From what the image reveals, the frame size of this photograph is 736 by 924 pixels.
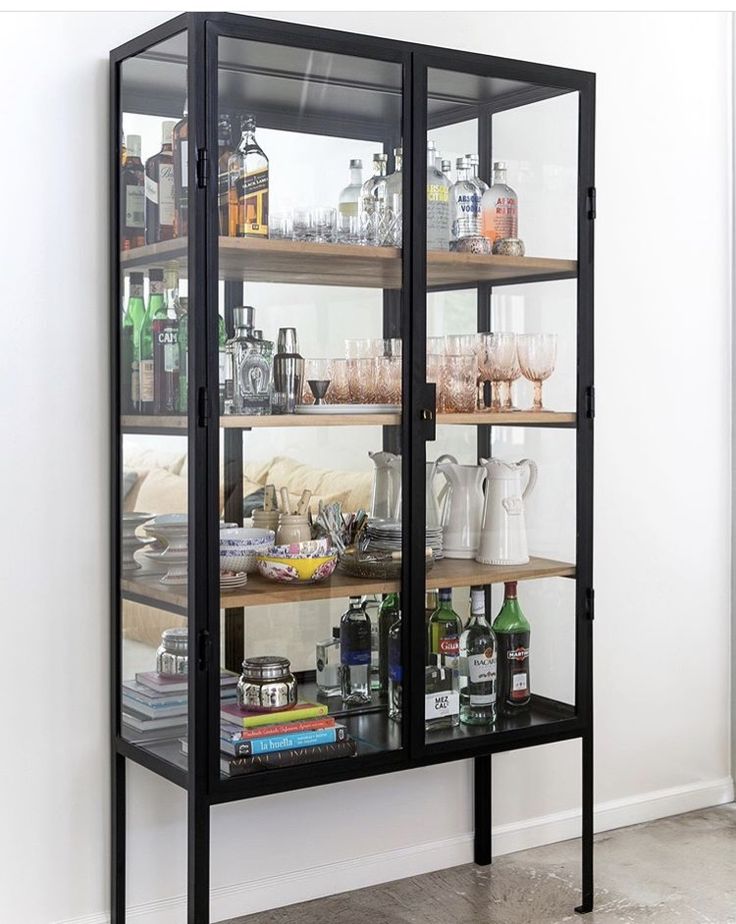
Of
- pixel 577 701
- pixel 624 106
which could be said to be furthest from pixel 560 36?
pixel 577 701

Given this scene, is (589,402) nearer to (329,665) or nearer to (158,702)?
(329,665)

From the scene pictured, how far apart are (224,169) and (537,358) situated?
34.6 inches

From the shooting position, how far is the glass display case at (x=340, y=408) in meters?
2.34

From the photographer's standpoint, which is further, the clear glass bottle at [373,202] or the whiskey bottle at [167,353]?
the clear glass bottle at [373,202]

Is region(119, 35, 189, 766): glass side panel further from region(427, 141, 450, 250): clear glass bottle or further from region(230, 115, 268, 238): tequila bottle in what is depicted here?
region(427, 141, 450, 250): clear glass bottle

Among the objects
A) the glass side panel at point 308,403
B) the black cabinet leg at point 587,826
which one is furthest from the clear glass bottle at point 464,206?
the black cabinet leg at point 587,826

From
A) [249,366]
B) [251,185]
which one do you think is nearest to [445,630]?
[249,366]

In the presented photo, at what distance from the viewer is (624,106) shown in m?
3.43

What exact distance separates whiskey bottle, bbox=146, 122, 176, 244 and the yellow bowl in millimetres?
662

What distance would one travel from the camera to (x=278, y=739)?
245cm

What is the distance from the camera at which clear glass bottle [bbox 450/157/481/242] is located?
2664 mm

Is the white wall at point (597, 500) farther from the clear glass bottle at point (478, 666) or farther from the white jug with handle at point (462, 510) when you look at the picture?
the white jug with handle at point (462, 510)

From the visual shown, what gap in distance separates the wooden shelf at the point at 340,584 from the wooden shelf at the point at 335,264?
0.60 meters

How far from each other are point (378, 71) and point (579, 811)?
2.08 metres
